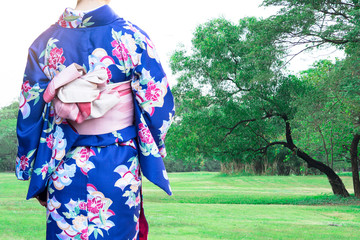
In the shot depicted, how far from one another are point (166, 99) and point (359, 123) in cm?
952

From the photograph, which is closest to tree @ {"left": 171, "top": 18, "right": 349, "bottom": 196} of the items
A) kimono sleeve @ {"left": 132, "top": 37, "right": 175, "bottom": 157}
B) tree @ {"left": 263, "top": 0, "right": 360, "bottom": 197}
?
tree @ {"left": 263, "top": 0, "right": 360, "bottom": 197}

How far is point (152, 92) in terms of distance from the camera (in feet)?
6.59

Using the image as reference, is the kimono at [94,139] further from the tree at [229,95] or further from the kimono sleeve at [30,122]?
the tree at [229,95]

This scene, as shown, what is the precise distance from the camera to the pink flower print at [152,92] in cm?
199

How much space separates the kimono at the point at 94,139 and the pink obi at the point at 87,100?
0.04 m

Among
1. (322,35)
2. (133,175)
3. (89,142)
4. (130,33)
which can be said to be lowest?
(133,175)

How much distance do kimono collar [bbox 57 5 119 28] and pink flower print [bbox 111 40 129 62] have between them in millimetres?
118

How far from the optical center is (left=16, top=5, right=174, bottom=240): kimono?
6.11 ft

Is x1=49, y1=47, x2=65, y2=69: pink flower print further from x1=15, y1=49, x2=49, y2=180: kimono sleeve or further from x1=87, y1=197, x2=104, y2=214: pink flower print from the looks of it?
x1=87, y1=197, x2=104, y2=214: pink flower print

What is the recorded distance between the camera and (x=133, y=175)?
1923 millimetres

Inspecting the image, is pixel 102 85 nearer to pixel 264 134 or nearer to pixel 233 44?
pixel 233 44

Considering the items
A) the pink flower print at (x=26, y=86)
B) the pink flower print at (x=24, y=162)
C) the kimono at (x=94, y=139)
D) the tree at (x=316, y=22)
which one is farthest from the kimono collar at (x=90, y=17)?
the tree at (x=316, y=22)

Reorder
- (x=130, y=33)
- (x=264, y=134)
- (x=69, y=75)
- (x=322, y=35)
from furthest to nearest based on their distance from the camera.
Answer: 1. (x=264, y=134)
2. (x=322, y=35)
3. (x=130, y=33)
4. (x=69, y=75)

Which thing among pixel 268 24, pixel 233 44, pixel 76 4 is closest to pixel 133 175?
pixel 76 4
